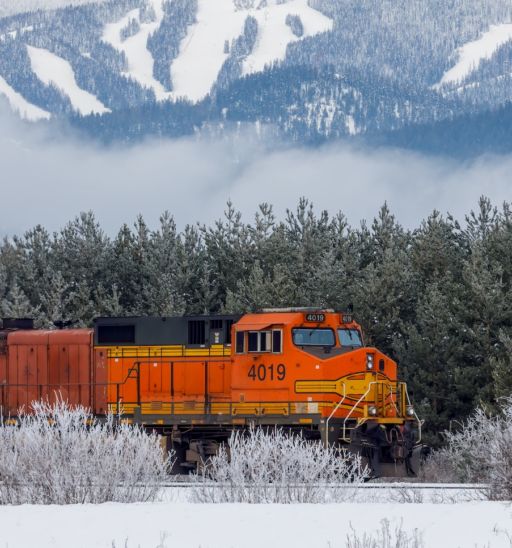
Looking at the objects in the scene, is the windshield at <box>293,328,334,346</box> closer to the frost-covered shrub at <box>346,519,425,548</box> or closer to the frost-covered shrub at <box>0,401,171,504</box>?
the frost-covered shrub at <box>0,401,171,504</box>

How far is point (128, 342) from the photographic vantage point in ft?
90.7

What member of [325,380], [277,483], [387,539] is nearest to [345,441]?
[325,380]

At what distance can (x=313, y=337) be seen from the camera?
26.1m

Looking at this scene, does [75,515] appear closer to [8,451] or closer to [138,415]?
[8,451]

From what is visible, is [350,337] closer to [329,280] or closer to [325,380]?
[325,380]

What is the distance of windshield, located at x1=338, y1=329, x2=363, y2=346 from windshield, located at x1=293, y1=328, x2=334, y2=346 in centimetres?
26

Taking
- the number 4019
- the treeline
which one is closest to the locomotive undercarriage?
the number 4019

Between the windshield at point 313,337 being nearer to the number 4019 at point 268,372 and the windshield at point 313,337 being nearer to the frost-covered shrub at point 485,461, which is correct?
the number 4019 at point 268,372

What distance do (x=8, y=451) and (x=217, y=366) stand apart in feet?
26.2

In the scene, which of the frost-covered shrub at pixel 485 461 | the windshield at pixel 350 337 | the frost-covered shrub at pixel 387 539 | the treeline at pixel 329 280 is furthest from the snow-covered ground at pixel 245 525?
the treeline at pixel 329 280

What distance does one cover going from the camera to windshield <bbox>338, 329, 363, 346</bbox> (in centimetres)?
2644

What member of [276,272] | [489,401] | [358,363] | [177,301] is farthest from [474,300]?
[358,363]

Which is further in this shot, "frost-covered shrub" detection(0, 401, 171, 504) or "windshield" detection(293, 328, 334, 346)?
"windshield" detection(293, 328, 334, 346)

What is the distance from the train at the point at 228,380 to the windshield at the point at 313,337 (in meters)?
0.02
